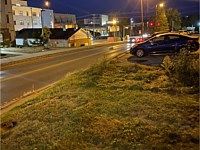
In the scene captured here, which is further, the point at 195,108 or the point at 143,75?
the point at 143,75

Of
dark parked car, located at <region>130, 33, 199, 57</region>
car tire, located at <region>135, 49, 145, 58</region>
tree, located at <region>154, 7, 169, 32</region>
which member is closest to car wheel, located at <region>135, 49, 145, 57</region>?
car tire, located at <region>135, 49, 145, 58</region>

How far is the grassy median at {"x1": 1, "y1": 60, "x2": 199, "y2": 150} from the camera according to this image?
429 centimetres

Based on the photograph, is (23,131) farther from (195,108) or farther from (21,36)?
(21,36)

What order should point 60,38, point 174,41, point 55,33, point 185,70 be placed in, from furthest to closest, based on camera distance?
point 55,33 < point 60,38 < point 174,41 < point 185,70

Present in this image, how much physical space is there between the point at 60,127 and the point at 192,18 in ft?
294

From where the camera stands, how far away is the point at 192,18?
86375mm

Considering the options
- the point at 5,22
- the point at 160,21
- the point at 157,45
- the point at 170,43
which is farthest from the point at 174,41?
the point at 5,22

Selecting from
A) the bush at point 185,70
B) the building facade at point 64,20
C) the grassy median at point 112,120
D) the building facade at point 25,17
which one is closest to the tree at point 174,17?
the building facade at point 64,20

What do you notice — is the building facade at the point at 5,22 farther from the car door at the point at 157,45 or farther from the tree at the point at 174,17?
the car door at the point at 157,45

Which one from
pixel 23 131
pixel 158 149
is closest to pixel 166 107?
pixel 158 149

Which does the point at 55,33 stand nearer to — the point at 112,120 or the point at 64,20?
the point at 64,20

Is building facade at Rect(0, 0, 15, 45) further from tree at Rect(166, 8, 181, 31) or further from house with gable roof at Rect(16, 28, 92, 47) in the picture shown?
tree at Rect(166, 8, 181, 31)

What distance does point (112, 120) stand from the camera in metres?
5.25

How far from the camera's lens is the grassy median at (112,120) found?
14.1ft
